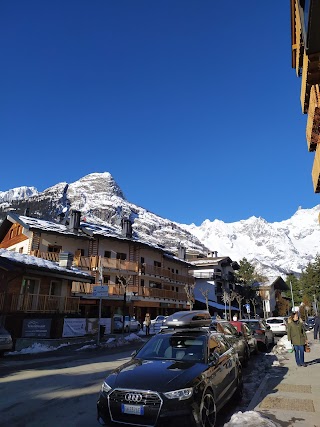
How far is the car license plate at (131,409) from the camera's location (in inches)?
184

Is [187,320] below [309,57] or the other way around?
below

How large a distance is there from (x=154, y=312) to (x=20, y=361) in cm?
3012

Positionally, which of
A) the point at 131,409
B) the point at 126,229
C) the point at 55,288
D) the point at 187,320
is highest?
the point at 126,229

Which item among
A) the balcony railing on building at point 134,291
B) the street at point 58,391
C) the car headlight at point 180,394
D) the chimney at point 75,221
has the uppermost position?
the chimney at point 75,221

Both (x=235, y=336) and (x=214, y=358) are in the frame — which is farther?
(x=235, y=336)

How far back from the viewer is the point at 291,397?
6941mm

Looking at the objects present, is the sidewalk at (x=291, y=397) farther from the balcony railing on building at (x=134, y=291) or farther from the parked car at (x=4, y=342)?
the balcony railing on building at (x=134, y=291)

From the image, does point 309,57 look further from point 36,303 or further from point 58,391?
point 36,303

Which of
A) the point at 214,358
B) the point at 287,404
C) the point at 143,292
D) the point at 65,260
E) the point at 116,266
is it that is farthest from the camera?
the point at 143,292

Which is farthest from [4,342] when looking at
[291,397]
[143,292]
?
[143,292]

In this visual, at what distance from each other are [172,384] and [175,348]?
1.64 metres

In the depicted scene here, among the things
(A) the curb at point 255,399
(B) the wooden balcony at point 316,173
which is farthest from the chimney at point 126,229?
(A) the curb at point 255,399

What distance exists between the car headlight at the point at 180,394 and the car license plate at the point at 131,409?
1.32 ft

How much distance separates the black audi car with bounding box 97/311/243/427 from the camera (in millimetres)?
4672
